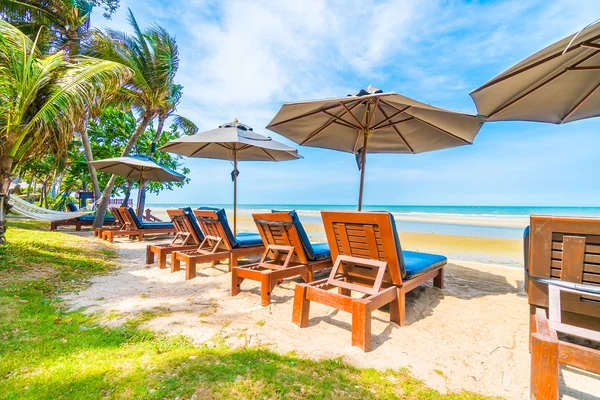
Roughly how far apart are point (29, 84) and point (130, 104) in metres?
7.87

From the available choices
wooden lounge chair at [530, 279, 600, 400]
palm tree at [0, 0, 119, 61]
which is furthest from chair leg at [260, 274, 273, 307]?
palm tree at [0, 0, 119, 61]

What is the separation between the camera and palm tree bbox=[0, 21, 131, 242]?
3822 mm

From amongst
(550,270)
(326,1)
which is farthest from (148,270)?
(326,1)

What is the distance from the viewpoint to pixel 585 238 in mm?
1611

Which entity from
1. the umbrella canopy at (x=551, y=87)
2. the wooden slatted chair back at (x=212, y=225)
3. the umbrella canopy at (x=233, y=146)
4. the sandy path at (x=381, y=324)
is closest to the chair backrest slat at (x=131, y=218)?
the umbrella canopy at (x=233, y=146)

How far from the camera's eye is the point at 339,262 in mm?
2734

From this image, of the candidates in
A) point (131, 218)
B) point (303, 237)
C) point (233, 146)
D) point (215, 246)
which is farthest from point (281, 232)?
point (131, 218)

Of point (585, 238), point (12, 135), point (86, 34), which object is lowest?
point (585, 238)

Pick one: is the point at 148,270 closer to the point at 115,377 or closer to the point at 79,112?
the point at 79,112

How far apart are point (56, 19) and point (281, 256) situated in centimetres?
1070

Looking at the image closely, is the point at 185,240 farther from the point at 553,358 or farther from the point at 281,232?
the point at 553,358

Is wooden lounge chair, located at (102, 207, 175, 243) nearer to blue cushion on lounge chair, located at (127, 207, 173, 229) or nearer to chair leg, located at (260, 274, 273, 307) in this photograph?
blue cushion on lounge chair, located at (127, 207, 173, 229)

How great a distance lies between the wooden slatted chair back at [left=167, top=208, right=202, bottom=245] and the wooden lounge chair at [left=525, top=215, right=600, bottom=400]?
177 inches

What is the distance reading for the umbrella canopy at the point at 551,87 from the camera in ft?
7.98
